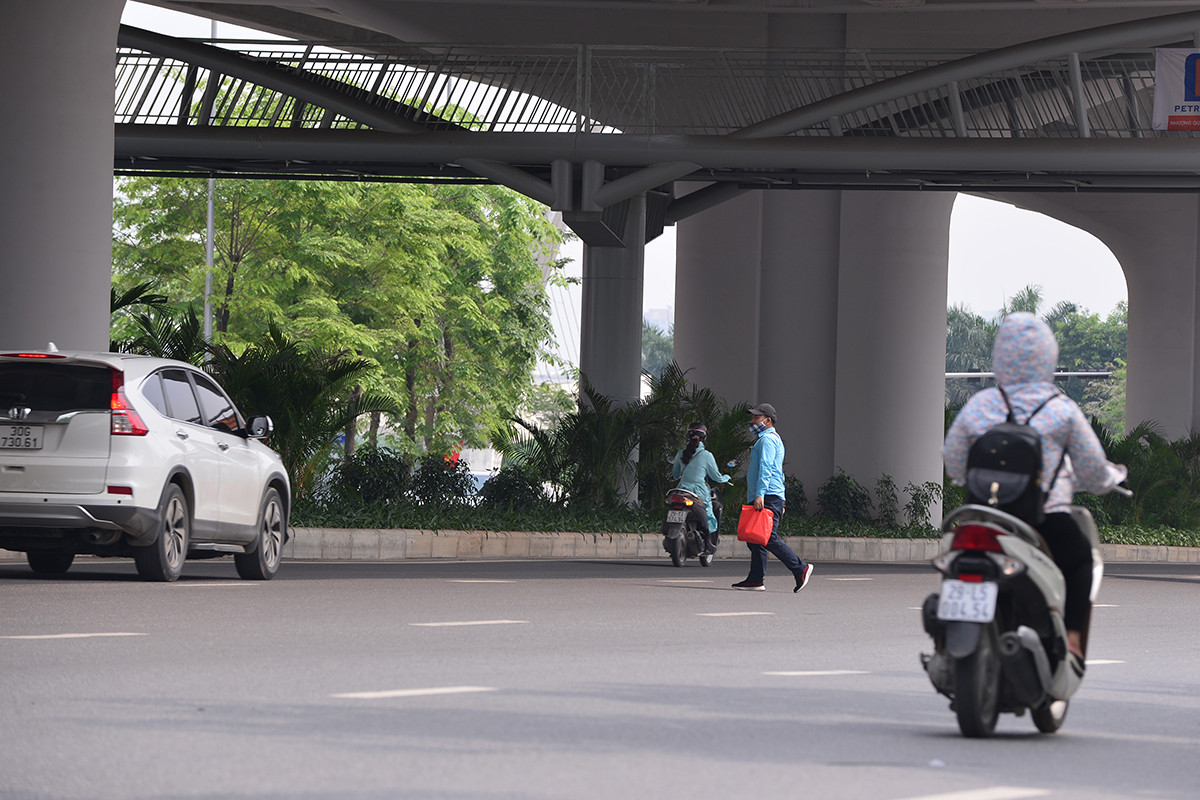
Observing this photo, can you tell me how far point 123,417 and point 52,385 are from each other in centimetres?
68

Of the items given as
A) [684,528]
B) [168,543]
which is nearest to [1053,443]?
[168,543]

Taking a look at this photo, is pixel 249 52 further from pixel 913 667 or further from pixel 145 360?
pixel 913 667

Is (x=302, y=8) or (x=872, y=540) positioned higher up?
(x=302, y=8)

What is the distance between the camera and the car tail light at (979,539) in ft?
23.3

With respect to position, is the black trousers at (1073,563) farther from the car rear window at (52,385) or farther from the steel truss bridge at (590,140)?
the steel truss bridge at (590,140)

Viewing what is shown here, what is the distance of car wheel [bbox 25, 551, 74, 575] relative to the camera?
15.4m

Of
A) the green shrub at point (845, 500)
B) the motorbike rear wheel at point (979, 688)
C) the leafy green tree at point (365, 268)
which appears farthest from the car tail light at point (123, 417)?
the leafy green tree at point (365, 268)

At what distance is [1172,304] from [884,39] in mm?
15072

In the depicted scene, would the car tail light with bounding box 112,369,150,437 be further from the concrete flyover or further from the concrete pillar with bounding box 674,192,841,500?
the concrete pillar with bounding box 674,192,841,500

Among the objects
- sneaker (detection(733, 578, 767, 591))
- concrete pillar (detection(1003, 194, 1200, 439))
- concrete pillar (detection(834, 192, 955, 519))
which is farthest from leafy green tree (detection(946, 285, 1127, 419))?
sneaker (detection(733, 578, 767, 591))

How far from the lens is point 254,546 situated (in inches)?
614

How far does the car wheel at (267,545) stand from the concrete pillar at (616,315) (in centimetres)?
1259

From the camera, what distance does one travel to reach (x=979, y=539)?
7.12 m

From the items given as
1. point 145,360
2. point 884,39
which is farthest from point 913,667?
point 884,39
